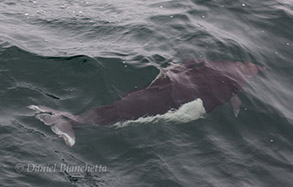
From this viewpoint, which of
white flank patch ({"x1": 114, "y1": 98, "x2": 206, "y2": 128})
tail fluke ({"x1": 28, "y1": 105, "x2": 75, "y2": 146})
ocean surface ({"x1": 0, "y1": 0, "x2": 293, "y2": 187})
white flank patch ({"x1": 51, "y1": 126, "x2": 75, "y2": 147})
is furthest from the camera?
white flank patch ({"x1": 114, "y1": 98, "x2": 206, "y2": 128})

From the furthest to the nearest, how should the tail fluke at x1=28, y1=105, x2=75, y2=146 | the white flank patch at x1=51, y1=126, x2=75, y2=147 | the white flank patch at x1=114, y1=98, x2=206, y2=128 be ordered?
the white flank patch at x1=114, y1=98, x2=206, y2=128 → the tail fluke at x1=28, y1=105, x2=75, y2=146 → the white flank patch at x1=51, y1=126, x2=75, y2=147

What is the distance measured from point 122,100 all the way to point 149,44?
384 centimetres

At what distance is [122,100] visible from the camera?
12.2 m

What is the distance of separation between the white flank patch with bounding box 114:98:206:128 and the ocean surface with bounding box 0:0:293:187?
148 mm

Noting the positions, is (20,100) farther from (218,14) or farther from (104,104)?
(218,14)

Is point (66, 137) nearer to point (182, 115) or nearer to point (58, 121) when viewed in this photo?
point (58, 121)

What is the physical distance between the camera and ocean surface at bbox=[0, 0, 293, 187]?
10142 millimetres

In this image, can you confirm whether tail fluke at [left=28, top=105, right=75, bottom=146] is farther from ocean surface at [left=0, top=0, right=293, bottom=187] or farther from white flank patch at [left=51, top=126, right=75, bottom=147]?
ocean surface at [left=0, top=0, right=293, bottom=187]

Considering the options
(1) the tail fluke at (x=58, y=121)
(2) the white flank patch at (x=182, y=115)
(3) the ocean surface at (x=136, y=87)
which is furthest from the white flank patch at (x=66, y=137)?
(2) the white flank patch at (x=182, y=115)

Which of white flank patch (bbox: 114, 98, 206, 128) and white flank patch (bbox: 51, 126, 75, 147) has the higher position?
white flank patch (bbox: 114, 98, 206, 128)

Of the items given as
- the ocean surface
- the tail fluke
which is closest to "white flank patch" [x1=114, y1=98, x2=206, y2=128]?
the ocean surface

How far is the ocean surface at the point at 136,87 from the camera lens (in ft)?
33.3

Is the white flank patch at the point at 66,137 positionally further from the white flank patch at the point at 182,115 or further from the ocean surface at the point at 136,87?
the white flank patch at the point at 182,115

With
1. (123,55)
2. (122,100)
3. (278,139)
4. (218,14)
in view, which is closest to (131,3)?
(218,14)
